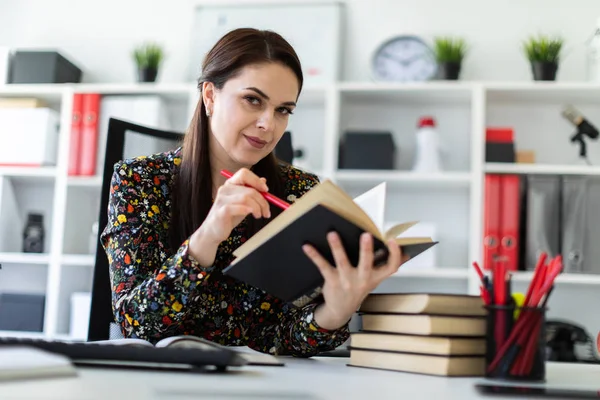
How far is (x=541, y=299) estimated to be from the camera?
95 cm

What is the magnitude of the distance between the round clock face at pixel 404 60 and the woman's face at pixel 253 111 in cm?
168

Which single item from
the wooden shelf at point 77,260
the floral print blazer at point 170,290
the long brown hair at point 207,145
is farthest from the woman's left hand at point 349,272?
the wooden shelf at point 77,260

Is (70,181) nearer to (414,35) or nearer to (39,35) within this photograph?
(39,35)

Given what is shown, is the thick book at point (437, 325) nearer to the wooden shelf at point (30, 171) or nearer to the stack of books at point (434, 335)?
the stack of books at point (434, 335)

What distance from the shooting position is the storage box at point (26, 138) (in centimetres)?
334

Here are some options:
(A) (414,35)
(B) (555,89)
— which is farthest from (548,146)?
(A) (414,35)

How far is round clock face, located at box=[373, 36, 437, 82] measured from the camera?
10.5 feet

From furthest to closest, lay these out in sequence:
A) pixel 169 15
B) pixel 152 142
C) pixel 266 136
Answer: pixel 169 15, pixel 152 142, pixel 266 136

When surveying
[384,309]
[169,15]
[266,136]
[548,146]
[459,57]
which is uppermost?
[169,15]

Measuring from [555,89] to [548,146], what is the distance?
0.28 meters

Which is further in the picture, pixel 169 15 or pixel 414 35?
pixel 169 15

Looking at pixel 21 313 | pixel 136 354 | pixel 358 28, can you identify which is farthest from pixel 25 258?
pixel 136 354

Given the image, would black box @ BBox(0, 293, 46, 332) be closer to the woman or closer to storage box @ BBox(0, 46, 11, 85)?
storage box @ BBox(0, 46, 11, 85)

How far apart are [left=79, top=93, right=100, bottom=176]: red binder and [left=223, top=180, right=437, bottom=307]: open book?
225 cm
